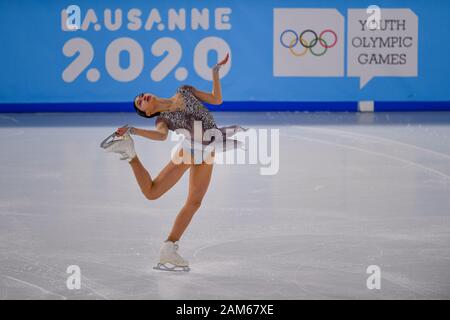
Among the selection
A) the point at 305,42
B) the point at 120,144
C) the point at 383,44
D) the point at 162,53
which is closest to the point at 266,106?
the point at 305,42

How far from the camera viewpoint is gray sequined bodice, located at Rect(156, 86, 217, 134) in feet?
18.2

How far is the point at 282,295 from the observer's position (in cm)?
522

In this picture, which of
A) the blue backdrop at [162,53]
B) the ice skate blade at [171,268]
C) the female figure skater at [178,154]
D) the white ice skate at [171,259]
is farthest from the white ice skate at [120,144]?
the blue backdrop at [162,53]

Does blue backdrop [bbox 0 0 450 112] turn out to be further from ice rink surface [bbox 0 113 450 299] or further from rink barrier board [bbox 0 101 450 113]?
ice rink surface [bbox 0 113 450 299]

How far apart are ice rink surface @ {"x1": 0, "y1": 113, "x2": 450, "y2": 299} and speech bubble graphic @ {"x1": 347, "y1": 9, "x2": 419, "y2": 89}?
3.26 metres

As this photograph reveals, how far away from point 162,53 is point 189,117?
9932mm

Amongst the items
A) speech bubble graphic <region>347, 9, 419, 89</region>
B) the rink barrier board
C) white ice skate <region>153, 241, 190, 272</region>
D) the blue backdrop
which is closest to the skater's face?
white ice skate <region>153, 241, 190, 272</region>

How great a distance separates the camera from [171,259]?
→ 19.0 ft

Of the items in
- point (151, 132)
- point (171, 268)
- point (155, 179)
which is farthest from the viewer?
point (171, 268)

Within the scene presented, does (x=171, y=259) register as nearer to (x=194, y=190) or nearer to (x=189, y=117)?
(x=194, y=190)

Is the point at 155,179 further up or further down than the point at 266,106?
further down

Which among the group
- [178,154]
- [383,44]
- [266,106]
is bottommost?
[178,154]
